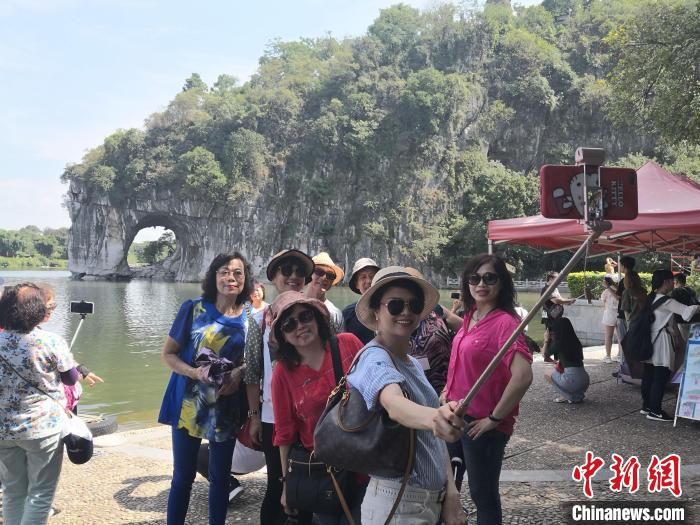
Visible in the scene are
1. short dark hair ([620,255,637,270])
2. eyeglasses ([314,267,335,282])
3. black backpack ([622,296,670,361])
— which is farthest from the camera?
short dark hair ([620,255,637,270])

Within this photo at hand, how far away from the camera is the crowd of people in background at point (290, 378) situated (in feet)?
5.81

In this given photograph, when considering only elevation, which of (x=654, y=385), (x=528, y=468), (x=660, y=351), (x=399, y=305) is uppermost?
(x=399, y=305)

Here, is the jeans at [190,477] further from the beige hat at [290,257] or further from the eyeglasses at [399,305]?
the eyeglasses at [399,305]

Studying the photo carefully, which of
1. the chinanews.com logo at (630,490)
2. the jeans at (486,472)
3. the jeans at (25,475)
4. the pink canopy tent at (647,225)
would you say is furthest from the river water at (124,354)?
the pink canopy tent at (647,225)

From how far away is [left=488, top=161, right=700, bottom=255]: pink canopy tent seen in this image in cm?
511

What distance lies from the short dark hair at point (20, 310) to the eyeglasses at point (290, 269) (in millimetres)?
1232

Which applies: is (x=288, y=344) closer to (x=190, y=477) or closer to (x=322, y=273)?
(x=190, y=477)

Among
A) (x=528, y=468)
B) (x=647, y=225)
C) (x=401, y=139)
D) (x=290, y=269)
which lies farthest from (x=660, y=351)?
(x=401, y=139)

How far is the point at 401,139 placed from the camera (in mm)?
50312

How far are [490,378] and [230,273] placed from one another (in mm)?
1404

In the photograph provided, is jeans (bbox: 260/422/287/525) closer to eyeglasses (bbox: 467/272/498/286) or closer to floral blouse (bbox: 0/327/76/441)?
floral blouse (bbox: 0/327/76/441)

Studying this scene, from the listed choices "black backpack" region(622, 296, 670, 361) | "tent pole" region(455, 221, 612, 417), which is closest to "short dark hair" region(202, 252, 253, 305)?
"tent pole" region(455, 221, 612, 417)

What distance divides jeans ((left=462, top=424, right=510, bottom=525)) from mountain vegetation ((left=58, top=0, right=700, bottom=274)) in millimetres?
42540

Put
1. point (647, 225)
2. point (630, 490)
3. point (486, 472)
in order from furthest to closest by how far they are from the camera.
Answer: point (647, 225)
point (630, 490)
point (486, 472)
